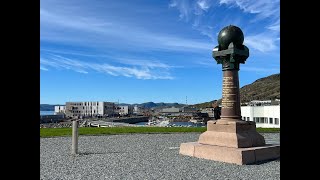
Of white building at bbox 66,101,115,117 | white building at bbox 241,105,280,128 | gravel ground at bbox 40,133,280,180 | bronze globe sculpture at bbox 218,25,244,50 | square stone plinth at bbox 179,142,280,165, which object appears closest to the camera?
gravel ground at bbox 40,133,280,180

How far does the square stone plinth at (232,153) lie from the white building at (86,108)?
159566mm

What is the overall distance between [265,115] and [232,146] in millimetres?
45912

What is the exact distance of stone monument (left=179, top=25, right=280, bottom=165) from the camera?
11.4 m

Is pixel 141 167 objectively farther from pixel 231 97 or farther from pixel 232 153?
pixel 231 97

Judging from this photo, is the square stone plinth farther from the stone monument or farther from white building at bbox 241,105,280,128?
white building at bbox 241,105,280,128

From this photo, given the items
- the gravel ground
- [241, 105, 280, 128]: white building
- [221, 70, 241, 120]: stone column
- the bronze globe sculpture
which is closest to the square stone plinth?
the gravel ground

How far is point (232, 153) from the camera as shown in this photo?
11.1 metres

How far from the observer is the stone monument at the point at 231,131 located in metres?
11.4

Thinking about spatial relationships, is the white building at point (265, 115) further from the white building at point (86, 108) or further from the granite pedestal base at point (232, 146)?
the white building at point (86, 108)

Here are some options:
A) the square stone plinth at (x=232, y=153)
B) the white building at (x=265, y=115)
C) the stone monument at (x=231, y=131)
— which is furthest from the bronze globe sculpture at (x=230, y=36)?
the white building at (x=265, y=115)

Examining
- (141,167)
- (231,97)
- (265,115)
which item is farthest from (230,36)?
(265,115)

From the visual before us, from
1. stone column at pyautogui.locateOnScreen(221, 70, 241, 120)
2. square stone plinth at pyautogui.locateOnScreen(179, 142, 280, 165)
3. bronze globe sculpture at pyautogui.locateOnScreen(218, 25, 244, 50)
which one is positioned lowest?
square stone plinth at pyautogui.locateOnScreen(179, 142, 280, 165)
